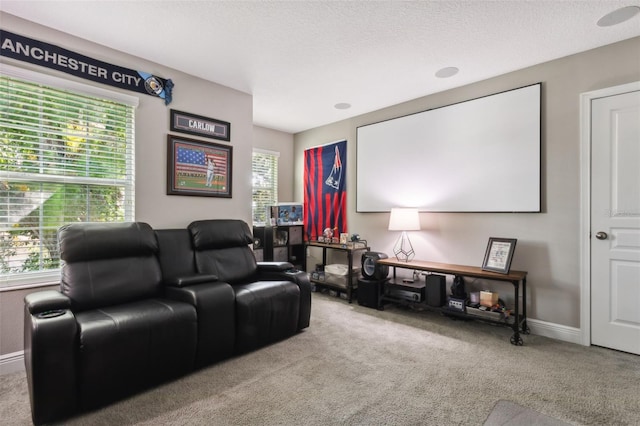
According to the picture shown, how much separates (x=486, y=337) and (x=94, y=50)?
173 inches

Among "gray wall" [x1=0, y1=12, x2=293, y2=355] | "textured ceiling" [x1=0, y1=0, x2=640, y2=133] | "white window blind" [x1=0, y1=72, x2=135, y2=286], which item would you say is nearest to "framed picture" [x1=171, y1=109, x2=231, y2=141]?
"gray wall" [x1=0, y1=12, x2=293, y2=355]

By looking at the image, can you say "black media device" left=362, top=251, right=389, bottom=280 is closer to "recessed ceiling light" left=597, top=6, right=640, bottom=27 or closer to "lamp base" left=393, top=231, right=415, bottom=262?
"lamp base" left=393, top=231, right=415, bottom=262

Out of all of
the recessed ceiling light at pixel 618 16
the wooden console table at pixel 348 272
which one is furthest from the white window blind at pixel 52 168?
the recessed ceiling light at pixel 618 16

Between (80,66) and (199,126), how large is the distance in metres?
1.08

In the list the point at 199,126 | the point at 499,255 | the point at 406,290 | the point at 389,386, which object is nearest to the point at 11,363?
the point at 199,126

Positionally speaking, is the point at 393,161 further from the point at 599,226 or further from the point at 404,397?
the point at 404,397

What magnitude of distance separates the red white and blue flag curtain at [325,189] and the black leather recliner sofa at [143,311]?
6.05 ft

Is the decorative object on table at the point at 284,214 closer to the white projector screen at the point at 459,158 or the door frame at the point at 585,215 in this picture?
the white projector screen at the point at 459,158

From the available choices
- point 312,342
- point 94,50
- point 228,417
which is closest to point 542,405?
point 312,342

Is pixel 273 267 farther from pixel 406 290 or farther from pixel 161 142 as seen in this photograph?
pixel 161 142

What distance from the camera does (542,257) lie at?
119 inches

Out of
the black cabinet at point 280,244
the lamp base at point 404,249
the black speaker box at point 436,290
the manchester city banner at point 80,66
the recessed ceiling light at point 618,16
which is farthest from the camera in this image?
the black cabinet at point 280,244

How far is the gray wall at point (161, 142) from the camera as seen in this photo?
2.36 metres

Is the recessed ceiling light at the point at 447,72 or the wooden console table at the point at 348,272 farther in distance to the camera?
the wooden console table at the point at 348,272
